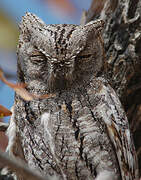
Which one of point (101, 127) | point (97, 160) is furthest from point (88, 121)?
point (97, 160)

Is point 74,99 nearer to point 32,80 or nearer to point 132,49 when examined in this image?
point 32,80

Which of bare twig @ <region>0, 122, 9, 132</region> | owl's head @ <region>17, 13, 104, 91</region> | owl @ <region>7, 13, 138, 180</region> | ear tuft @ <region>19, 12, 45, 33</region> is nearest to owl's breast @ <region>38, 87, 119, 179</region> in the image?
owl @ <region>7, 13, 138, 180</region>

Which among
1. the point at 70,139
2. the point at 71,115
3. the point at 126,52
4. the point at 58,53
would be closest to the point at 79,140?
the point at 70,139

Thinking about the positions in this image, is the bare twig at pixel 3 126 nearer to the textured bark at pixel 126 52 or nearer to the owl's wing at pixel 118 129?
the owl's wing at pixel 118 129

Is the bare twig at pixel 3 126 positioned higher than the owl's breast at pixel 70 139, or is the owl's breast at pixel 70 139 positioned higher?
the bare twig at pixel 3 126

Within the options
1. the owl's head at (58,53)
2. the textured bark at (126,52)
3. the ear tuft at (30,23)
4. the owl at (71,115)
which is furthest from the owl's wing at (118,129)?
the ear tuft at (30,23)

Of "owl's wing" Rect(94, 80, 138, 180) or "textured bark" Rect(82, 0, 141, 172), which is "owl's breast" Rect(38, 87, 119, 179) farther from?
"textured bark" Rect(82, 0, 141, 172)

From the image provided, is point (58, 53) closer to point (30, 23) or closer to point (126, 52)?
point (30, 23)
